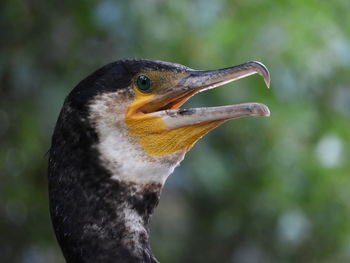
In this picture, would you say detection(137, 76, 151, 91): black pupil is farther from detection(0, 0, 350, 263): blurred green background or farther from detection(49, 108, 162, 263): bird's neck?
detection(0, 0, 350, 263): blurred green background

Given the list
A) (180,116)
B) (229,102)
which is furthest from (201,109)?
(229,102)

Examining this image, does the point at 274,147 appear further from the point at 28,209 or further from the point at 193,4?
the point at 28,209

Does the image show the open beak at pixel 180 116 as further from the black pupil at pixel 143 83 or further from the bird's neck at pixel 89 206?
the bird's neck at pixel 89 206

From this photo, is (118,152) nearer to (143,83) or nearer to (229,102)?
(143,83)

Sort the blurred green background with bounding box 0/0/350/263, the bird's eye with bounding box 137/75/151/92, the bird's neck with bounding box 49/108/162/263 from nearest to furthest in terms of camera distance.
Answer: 1. the bird's neck with bounding box 49/108/162/263
2. the bird's eye with bounding box 137/75/151/92
3. the blurred green background with bounding box 0/0/350/263

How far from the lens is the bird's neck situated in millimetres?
2641

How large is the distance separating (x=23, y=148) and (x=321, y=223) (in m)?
1.53

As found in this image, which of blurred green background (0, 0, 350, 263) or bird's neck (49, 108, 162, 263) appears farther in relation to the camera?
blurred green background (0, 0, 350, 263)

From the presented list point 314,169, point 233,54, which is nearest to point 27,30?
point 233,54

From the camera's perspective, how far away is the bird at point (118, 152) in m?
2.64

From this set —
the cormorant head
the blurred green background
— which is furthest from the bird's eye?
the blurred green background

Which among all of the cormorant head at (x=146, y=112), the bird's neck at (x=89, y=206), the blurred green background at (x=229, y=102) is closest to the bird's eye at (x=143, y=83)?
the cormorant head at (x=146, y=112)

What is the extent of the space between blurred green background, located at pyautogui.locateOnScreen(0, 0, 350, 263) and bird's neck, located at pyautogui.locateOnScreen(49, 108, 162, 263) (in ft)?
4.68

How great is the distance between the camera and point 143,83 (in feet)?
9.12
